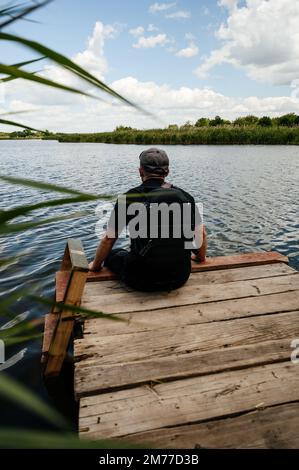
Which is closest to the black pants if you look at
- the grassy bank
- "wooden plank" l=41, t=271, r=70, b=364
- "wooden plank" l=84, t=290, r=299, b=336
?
"wooden plank" l=84, t=290, r=299, b=336

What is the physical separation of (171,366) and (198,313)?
76 cm

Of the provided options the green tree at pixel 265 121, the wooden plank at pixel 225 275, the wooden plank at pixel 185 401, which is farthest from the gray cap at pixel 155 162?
the green tree at pixel 265 121

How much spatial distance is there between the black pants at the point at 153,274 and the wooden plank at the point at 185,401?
117 centimetres

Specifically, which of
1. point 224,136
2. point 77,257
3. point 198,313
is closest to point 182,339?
point 198,313

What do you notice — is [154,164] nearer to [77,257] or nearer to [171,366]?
[77,257]

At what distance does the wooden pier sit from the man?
174 mm

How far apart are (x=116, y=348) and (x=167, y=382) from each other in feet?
1.58

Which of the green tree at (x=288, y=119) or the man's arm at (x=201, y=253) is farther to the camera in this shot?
the green tree at (x=288, y=119)

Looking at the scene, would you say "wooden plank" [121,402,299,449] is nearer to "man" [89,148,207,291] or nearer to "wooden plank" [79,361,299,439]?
"wooden plank" [79,361,299,439]

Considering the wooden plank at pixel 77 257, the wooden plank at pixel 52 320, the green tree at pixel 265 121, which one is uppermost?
the green tree at pixel 265 121

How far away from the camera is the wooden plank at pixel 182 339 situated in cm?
243

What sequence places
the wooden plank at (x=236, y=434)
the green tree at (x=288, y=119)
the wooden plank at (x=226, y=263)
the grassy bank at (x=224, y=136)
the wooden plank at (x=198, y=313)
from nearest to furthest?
1. the wooden plank at (x=236, y=434)
2. the wooden plank at (x=198, y=313)
3. the wooden plank at (x=226, y=263)
4. the grassy bank at (x=224, y=136)
5. the green tree at (x=288, y=119)

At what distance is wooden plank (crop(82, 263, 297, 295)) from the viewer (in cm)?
349

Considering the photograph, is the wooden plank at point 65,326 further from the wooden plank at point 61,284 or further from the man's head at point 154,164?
the man's head at point 154,164
